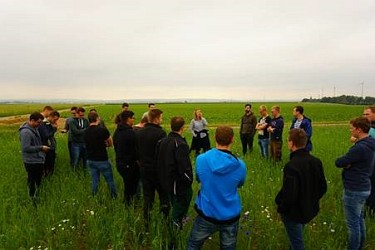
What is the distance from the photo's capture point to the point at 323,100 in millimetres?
141875

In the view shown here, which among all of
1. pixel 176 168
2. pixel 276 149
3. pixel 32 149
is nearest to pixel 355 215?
pixel 176 168

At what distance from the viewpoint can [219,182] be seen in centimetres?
372

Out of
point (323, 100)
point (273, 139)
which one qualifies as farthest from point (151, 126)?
point (323, 100)

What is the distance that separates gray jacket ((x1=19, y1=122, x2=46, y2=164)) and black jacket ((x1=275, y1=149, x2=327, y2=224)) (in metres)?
4.64

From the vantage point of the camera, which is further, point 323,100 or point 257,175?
point 323,100

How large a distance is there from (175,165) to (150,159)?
31.5 inches

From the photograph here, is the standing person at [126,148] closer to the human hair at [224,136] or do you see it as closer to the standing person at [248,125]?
the human hair at [224,136]

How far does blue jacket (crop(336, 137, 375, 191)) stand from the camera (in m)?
4.48

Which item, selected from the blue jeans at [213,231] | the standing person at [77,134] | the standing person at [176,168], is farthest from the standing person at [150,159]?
the standing person at [77,134]

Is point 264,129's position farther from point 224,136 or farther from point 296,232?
point 224,136

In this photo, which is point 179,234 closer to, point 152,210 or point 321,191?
point 152,210

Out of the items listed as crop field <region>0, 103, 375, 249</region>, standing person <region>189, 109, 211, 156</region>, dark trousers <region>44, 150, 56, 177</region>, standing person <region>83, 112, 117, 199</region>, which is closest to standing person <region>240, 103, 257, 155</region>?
standing person <region>189, 109, 211, 156</region>

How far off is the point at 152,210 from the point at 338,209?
340cm

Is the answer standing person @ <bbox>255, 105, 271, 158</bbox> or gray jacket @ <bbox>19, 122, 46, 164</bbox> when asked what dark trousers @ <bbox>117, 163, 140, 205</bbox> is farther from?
standing person @ <bbox>255, 105, 271, 158</bbox>
